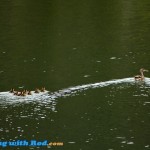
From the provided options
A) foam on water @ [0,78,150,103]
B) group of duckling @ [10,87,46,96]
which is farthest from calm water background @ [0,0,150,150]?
group of duckling @ [10,87,46,96]

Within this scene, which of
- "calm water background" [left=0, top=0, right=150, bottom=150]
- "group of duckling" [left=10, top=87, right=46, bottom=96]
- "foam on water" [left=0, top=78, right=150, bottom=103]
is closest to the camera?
"calm water background" [left=0, top=0, right=150, bottom=150]

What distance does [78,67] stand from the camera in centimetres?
5888

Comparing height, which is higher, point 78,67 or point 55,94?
point 78,67

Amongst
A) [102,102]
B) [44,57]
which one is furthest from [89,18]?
[102,102]

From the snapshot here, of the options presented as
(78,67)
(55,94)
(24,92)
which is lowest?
(55,94)

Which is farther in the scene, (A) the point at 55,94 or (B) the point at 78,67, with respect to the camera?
(B) the point at 78,67

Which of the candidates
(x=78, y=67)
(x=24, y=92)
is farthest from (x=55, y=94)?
(x=78, y=67)

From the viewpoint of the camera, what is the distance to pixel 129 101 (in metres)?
46.8

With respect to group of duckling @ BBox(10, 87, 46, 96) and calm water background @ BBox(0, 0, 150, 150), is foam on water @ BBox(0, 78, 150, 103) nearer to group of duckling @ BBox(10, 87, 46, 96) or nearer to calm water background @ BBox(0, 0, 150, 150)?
group of duckling @ BBox(10, 87, 46, 96)

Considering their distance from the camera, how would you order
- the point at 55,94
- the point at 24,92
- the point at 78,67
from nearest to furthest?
the point at 24,92 → the point at 55,94 → the point at 78,67

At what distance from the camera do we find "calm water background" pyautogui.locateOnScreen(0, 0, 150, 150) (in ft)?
136

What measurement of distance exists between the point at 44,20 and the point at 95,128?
158ft

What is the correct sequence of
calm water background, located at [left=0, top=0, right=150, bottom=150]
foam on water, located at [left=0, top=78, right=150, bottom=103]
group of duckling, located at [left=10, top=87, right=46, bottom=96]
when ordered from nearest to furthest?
calm water background, located at [left=0, top=0, right=150, bottom=150] → foam on water, located at [left=0, top=78, right=150, bottom=103] → group of duckling, located at [left=10, top=87, right=46, bottom=96]

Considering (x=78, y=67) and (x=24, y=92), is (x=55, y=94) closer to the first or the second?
(x=24, y=92)
